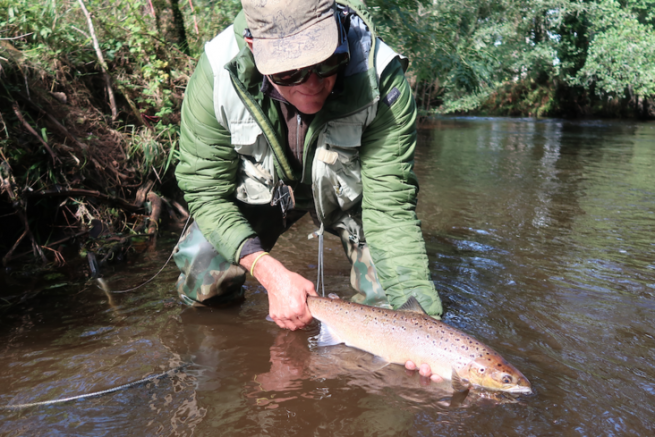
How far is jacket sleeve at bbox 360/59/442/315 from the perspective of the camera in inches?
111

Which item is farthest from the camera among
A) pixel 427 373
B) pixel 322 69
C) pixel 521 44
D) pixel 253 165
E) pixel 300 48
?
pixel 521 44

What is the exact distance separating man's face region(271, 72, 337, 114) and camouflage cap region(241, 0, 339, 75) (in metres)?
0.16

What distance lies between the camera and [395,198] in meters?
2.98

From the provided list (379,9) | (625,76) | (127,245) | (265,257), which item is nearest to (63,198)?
(127,245)

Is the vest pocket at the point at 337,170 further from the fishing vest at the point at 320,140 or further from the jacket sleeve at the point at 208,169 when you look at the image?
the jacket sleeve at the point at 208,169

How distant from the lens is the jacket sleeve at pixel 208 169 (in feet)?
9.66

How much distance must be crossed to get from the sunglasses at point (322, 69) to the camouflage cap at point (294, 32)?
7 cm

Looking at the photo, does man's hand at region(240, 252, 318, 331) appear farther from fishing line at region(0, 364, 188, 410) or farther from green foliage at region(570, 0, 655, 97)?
green foliage at region(570, 0, 655, 97)

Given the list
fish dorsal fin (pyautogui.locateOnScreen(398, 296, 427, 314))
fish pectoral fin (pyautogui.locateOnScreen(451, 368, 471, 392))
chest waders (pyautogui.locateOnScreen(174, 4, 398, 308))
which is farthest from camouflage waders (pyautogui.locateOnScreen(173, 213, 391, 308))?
fish pectoral fin (pyautogui.locateOnScreen(451, 368, 471, 392))

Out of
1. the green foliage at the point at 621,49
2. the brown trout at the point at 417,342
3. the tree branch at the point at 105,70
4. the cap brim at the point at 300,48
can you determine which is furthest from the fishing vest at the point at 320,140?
the green foliage at the point at 621,49

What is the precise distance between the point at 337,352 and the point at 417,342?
615 millimetres

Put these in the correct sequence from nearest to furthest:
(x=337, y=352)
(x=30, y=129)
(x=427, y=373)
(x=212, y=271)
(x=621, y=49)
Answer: (x=427, y=373), (x=337, y=352), (x=212, y=271), (x=30, y=129), (x=621, y=49)

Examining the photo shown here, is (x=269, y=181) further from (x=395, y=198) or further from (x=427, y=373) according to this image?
(x=427, y=373)

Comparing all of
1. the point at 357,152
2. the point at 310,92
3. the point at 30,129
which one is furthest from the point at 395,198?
the point at 30,129
